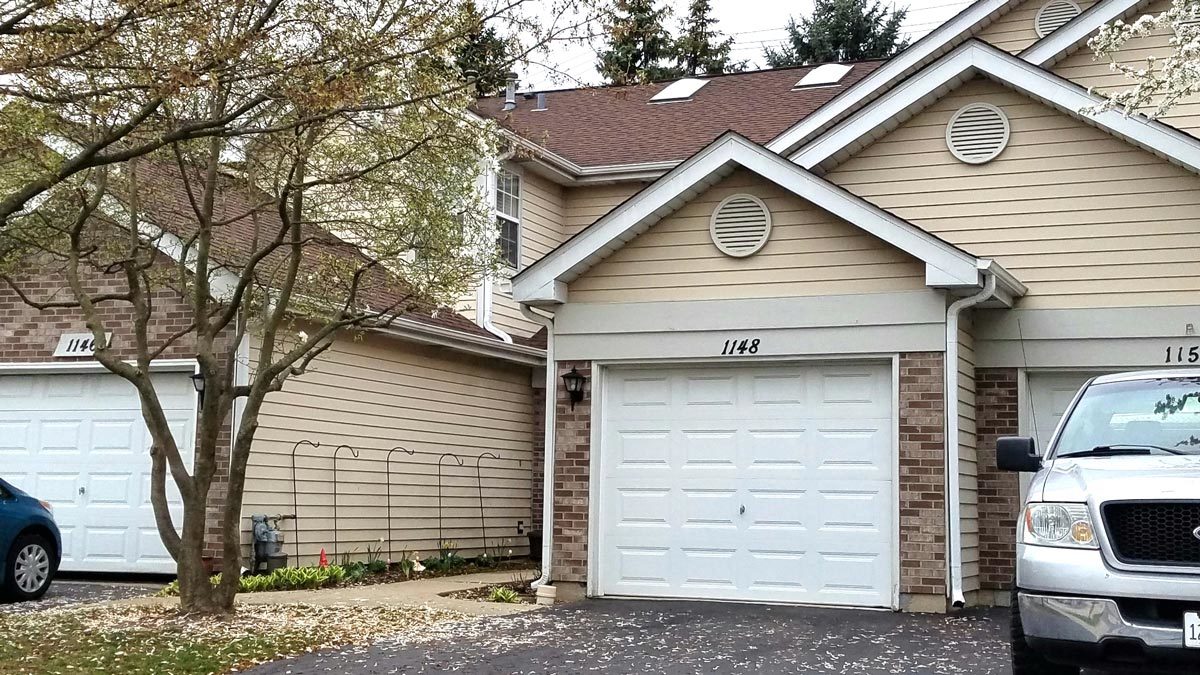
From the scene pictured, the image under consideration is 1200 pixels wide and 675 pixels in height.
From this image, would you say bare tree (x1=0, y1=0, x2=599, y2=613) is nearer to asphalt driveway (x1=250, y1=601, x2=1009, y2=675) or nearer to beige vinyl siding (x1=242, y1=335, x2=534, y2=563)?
beige vinyl siding (x1=242, y1=335, x2=534, y2=563)

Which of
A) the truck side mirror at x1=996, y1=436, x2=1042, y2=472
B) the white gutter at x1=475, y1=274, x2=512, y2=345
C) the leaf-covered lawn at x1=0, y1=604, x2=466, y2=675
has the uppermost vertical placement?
the white gutter at x1=475, y1=274, x2=512, y2=345

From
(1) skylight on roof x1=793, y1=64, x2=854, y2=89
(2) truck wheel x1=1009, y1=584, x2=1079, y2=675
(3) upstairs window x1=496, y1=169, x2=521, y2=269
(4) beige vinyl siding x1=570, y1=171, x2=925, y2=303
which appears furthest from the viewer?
(1) skylight on roof x1=793, y1=64, x2=854, y2=89

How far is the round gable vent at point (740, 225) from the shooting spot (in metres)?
12.7

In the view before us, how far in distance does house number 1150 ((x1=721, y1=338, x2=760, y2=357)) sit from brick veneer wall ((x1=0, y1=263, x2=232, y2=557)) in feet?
18.6

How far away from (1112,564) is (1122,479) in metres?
0.44

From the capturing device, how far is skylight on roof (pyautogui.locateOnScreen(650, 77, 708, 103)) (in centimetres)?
2231

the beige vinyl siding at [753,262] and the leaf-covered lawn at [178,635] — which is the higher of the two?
the beige vinyl siding at [753,262]

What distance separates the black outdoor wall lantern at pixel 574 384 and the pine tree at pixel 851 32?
25424 mm

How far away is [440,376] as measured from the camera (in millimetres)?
18094

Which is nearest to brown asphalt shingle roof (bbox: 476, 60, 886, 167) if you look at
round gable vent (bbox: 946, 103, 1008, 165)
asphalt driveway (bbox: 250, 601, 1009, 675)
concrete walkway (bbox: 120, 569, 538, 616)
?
round gable vent (bbox: 946, 103, 1008, 165)

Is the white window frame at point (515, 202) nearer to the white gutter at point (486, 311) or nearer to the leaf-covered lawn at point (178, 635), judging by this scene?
the white gutter at point (486, 311)

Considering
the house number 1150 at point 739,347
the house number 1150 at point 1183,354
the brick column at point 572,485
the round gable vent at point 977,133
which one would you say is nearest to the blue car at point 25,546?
the brick column at point 572,485

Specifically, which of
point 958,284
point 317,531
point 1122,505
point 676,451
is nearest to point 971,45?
point 958,284

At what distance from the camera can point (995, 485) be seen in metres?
12.9
